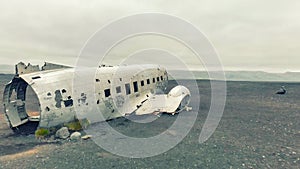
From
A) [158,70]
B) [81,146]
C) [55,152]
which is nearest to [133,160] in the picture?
[81,146]

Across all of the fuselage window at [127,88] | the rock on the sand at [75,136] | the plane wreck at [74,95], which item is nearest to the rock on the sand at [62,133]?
the rock on the sand at [75,136]

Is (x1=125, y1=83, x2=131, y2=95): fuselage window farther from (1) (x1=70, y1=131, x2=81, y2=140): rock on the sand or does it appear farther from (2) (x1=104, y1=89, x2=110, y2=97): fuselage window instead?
(1) (x1=70, y1=131, x2=81, y2=140): rock on the sand

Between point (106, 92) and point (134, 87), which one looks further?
point (134, 87)

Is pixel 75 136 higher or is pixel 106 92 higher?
pixel 106 92

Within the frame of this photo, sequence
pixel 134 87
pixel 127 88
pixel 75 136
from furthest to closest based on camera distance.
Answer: pixel 134 87, pixel 127 88, pixel 75 136

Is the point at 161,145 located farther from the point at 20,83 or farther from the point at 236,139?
the point at 20,83

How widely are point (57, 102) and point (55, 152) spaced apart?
14.7ft

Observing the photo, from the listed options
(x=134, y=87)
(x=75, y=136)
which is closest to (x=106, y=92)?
(x=134, y=87)

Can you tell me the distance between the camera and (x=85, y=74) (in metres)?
19.9

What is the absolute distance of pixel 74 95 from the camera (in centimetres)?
1806

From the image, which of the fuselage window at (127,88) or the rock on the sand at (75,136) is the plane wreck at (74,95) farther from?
the rock on the sand at (75,136)

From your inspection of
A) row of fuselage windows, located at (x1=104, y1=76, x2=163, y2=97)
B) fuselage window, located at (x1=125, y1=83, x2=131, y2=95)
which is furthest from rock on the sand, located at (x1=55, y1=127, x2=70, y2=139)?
fuselage window, located at (x1=125, y1=83, x2=131, y2=95)

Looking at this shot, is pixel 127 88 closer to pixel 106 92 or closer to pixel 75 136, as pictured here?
pixel 106 92

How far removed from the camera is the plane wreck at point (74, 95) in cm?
1702
